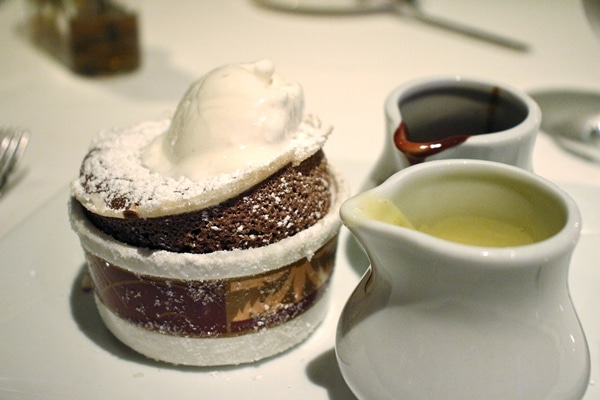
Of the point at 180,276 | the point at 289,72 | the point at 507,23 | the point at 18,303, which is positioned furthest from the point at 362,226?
the point at 507,23

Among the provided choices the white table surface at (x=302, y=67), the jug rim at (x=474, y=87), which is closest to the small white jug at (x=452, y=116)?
the jug rim at (x=474, y=87)

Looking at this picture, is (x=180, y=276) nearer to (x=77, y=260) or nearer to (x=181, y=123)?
(x=181, y=123)

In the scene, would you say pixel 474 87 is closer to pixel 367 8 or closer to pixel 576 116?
pixel 576 116

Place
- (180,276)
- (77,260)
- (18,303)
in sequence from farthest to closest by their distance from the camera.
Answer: (77,260) → (18,303) → (180,276)

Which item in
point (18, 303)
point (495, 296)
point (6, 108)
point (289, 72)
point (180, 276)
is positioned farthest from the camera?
point (289, 72)

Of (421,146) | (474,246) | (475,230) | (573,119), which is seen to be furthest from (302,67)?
(474,246)

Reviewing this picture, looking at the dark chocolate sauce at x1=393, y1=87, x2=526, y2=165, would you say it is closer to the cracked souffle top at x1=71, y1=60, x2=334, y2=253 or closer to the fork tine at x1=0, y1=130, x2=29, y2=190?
the cracked souffle top at x1=71, y1=60, x2=334, y2=253

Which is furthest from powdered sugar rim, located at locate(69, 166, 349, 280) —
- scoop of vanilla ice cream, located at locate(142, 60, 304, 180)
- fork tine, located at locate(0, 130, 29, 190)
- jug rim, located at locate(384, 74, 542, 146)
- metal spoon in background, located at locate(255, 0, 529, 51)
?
metal spoon in background, located at locate(255, 0, 529, 51)

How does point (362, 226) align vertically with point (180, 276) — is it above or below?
above
